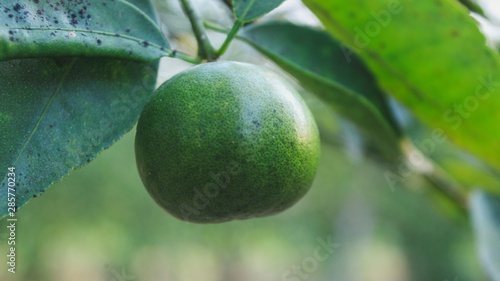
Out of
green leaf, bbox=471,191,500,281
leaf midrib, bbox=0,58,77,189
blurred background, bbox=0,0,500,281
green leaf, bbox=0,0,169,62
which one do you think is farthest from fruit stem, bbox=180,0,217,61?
blurred background, bbox=0,0,500,281

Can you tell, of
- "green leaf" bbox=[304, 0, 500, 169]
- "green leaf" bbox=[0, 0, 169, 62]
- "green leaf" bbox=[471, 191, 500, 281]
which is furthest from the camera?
"green leaf" bbox=[471, 191, 500, 281]

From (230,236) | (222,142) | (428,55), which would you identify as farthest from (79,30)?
(230,236)

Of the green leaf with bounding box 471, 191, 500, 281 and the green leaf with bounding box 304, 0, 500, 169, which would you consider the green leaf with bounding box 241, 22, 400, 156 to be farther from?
the green leaf with bounding box 471, 191, 500, 281

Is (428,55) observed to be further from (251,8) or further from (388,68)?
(251,8)

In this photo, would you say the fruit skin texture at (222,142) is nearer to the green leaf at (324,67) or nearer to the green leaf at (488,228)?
the green leaf at (324,67)

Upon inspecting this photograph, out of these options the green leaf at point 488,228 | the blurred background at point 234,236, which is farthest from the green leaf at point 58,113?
the blurred background at point 234,236
